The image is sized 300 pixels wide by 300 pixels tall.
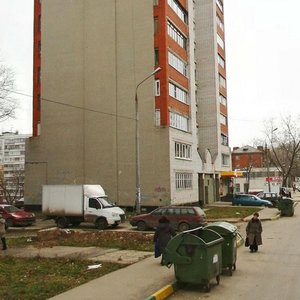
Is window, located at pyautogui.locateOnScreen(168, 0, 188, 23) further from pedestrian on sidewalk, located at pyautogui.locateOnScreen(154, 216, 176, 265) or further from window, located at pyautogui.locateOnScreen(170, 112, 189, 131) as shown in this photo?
pedestrian on sidewalk, located at pyautogui.locateOnScreen(154, 216, 176, 265)

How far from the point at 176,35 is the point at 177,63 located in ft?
9.25

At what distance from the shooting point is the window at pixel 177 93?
136ft

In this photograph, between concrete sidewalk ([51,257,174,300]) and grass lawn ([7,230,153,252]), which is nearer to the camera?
concrete sidewalk ([51,257,174,300])

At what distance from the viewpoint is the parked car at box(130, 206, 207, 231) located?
25.2 m

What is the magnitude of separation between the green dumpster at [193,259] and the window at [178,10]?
118ft

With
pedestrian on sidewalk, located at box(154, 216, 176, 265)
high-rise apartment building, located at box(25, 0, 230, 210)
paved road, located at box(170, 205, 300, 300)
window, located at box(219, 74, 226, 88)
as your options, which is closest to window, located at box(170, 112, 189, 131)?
high-rise apartment building, located at box(25, 0, 230, 210)

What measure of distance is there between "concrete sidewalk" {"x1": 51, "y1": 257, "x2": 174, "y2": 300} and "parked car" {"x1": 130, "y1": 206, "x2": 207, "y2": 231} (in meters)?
12.4

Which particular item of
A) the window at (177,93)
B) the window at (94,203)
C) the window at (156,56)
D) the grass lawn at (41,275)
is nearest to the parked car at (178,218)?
the window at (94,203)

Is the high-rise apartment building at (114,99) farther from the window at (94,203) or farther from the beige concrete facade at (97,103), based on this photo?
the window at (94,203)

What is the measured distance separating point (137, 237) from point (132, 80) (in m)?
22.4

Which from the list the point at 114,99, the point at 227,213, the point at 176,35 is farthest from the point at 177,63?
the point at 227,213

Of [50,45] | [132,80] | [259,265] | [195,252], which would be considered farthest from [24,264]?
[50,45]

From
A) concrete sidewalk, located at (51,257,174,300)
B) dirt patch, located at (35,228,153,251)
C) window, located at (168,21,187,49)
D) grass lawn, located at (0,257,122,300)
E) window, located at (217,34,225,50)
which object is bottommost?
grass lawn, located at (0,257,122,300)

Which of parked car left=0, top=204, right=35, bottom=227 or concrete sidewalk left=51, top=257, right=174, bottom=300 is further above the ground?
parked car left=0, top=204, right=35, bottom=227
